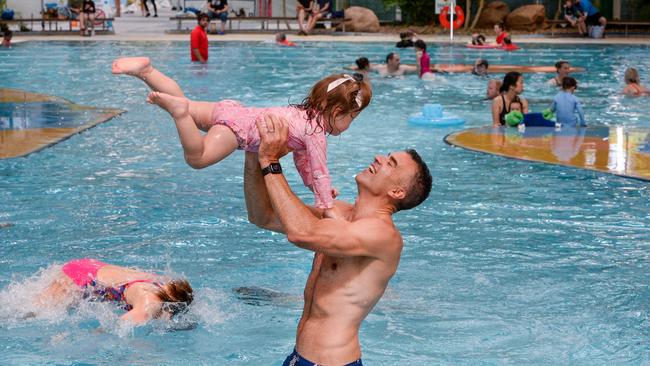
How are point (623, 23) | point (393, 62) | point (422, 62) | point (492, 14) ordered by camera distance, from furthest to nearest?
point (492, 14) < point (623, 23) < point (393, 62) < point (422, 62)

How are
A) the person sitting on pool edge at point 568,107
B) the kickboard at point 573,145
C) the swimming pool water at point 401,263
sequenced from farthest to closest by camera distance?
the person sitting on pool edge at point 568,107, the kickboard at point 573,145, the swimming pool water at point 401,263

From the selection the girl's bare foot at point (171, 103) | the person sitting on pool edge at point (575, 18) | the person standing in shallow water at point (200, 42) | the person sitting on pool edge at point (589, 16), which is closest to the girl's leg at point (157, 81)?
the girl's bare foot at point (171, 103)

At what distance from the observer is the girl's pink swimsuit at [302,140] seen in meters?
4.51

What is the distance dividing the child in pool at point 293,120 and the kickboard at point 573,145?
665 cm

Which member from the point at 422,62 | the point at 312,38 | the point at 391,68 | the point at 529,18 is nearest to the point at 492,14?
the point at 529,18

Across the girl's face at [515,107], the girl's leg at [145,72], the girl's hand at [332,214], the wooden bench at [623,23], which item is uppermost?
the wooden bench at [623,23]

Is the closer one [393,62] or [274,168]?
[274,168]

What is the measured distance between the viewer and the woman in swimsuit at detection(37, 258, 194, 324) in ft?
19.9

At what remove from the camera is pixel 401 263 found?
7859 mm

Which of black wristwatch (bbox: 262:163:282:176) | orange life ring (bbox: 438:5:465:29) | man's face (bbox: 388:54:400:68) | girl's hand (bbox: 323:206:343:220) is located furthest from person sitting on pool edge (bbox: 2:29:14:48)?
Answer: black wristwatch (bbox: 262:163:282:176)

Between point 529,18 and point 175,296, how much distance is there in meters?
29.9

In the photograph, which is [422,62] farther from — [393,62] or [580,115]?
[580,115]

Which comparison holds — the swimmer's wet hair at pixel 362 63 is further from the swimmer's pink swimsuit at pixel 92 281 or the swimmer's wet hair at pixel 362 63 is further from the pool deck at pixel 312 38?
the swimmer's pink swimsuit at pixel 92 281

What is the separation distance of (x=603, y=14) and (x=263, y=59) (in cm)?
1642
